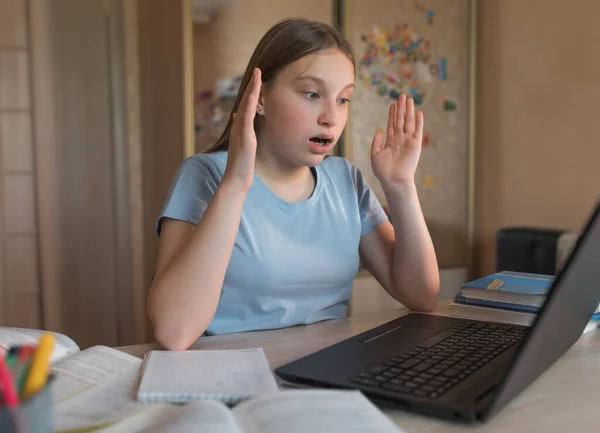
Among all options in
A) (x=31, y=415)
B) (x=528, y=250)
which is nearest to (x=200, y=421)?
(x=31, y=415)

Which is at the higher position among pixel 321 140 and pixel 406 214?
pixel 321 140

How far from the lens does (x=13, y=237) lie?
254 cm

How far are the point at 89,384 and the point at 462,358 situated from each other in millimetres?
471

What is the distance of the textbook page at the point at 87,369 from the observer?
0.74m

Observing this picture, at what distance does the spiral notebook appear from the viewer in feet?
2.28

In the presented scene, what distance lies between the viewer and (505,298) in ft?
3.95

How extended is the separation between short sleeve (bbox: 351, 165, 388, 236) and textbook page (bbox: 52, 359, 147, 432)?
0.77 metres

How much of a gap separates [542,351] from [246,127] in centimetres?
60

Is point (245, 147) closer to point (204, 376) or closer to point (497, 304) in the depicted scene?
point (204, 376)

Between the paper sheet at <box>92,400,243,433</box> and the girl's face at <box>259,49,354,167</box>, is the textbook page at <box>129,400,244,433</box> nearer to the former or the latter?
the paper sheet at <box>92,400,243,433</box>

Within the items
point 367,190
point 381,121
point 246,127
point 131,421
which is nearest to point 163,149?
point 381,121

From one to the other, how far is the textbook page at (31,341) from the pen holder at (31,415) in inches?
17.6

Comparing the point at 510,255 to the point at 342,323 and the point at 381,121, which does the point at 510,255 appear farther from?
the point at 342,323

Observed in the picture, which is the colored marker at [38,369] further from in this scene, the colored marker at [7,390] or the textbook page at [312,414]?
the textbook page at [312,414]
